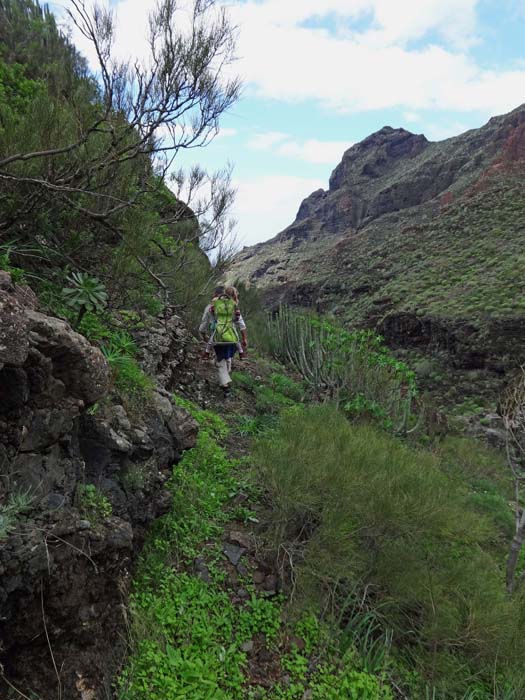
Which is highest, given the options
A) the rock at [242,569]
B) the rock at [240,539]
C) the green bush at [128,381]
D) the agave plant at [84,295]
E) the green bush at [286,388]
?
the agave plant at [84,295]

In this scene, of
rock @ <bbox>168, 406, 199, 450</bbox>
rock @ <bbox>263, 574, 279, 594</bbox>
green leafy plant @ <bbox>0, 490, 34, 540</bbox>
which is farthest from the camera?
rock @ <bbox>168, 406, 199, 450</bbox>

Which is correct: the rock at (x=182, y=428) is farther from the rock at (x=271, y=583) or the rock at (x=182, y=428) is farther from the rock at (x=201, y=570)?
the rock at (x=271, y=583)

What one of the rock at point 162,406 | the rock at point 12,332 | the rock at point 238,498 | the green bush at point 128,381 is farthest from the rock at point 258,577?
the rock at point 12,332

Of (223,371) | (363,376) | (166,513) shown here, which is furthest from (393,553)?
(363,376)

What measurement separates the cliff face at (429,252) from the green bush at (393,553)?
5.30 meters

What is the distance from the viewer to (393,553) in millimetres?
3227

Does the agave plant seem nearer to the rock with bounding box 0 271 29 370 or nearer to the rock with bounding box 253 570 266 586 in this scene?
the rock with bounding box 0 271 29 370

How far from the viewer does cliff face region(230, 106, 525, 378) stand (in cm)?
1727

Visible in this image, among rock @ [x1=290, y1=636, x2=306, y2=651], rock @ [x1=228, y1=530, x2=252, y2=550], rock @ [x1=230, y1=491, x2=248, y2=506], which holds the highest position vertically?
rock @ [x1=230, y1=491, x2=248, y2=506]

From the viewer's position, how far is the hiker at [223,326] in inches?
235

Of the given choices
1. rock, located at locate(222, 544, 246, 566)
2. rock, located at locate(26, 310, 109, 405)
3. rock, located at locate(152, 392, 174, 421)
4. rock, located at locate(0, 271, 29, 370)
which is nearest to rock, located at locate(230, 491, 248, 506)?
rock, located at locate(222, 544, 246, 566)

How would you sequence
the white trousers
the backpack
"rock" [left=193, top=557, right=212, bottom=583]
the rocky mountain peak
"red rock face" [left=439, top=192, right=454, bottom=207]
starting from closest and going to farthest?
"rock" [left=193, top=557, right=212, bottom=583] < the backpack < the white trousers < "red rock face" [left=439, top=192, right=454, bottom=207] < the rocky mountain peak

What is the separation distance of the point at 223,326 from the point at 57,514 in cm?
401

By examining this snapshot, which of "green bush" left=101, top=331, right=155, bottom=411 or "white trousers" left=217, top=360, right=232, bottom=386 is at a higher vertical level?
"green bush" left=101, top=331, right=155, bottom=411
